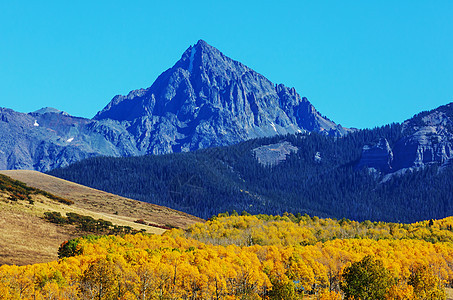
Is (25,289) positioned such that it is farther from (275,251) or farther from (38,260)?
(275,251)

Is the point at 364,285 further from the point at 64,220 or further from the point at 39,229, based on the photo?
the point at 64,220

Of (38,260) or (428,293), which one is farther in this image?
(38,260)

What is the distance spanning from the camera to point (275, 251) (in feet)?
522

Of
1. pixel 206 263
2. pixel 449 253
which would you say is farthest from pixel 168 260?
pixel 449 253

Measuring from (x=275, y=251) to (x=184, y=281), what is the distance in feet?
162

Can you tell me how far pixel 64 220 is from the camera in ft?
652

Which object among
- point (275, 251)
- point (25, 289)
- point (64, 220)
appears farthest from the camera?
point (64, 220)

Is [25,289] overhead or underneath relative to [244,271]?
underneath

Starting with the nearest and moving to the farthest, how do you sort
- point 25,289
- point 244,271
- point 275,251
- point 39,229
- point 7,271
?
point 25,289, point 7,271, point 244,271, point 275,251, point 39,229

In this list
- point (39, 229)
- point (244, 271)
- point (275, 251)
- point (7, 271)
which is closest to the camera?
point (7, 271)

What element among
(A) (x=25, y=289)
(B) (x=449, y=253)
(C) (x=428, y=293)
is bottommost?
(A) (x=25, y=289)

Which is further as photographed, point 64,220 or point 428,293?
point 64,220

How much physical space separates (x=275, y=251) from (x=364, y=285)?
5152 cm

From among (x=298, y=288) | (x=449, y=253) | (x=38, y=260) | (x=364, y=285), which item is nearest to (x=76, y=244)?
(x=38, y=260)
